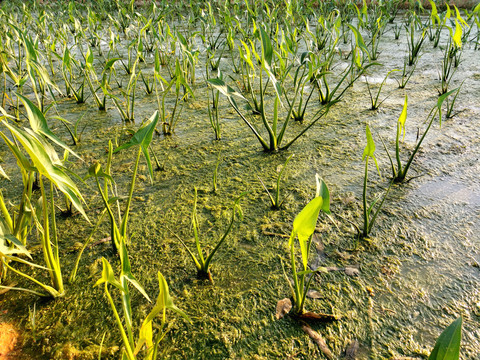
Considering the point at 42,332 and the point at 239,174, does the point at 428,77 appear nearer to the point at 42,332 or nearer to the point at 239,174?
the point at 239,174

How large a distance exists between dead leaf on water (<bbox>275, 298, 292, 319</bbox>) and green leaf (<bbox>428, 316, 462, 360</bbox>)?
1.06ft

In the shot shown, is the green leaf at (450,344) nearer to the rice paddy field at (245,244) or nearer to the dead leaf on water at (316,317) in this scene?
the rice paddy field at (245,244)

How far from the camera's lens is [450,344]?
1.59 ft

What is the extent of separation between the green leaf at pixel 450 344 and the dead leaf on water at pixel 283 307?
0.32m

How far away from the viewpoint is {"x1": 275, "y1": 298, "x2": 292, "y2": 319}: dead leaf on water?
2.50ft

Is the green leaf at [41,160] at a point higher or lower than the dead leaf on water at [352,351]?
higher

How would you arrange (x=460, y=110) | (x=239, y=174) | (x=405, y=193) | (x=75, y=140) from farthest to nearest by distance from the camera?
(x=460, y=110) < (x=75, y=140) < (x=239, y=174) < (x=405, y=193)

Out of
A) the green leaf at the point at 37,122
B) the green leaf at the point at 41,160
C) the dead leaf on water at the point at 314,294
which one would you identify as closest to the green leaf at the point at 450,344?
the dead leaf on water at the point at 314,294

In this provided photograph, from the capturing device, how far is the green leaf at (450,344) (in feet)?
1.58

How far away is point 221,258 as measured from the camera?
3.01 feet

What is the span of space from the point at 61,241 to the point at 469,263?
1069mm

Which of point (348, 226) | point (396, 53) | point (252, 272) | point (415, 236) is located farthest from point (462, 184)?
point (396, 53)

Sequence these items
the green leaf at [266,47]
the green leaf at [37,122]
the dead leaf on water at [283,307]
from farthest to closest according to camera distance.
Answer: the green leaf at [266,47] < the dead leaf on water at [283,307] < the green leaf at [37,122]

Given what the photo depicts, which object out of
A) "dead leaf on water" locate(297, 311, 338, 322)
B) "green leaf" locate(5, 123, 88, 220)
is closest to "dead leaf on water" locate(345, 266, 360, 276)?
"dead leaf on water" locate(297, 311, 338, 322)
